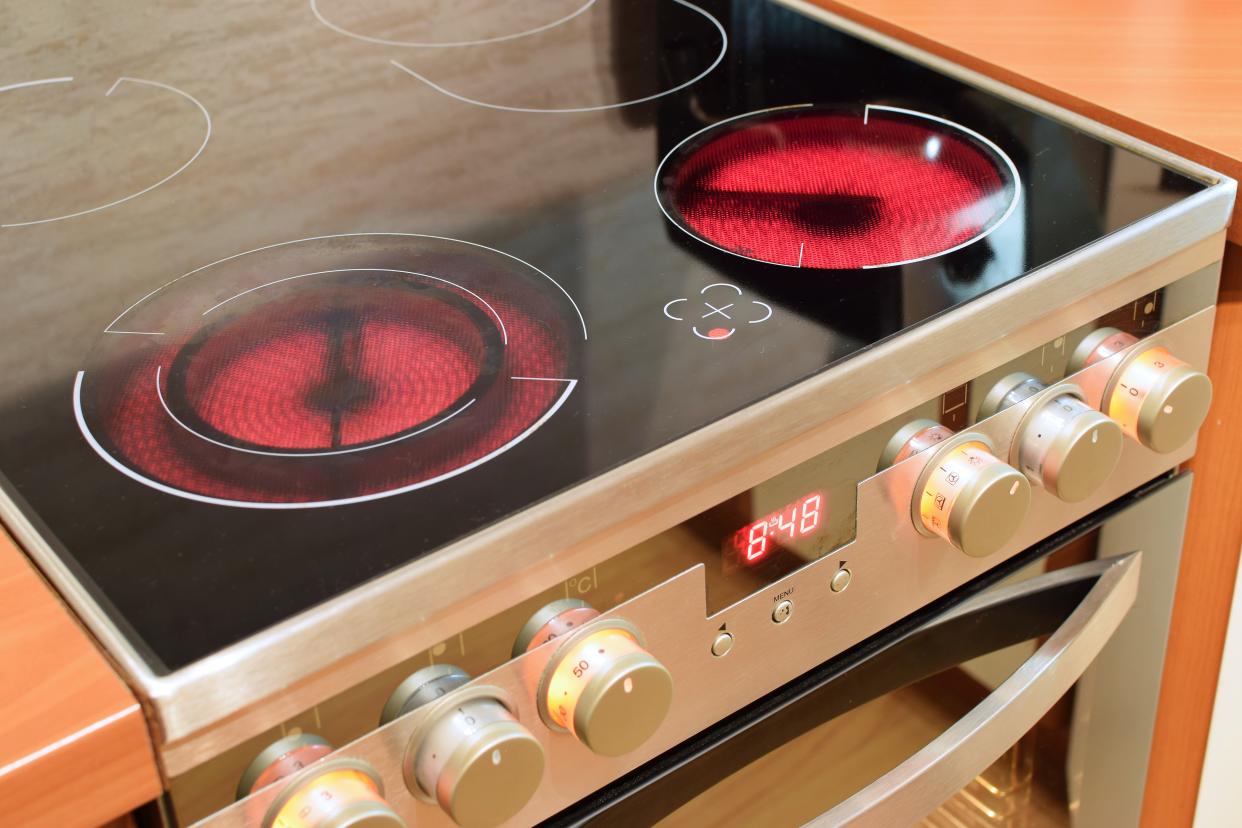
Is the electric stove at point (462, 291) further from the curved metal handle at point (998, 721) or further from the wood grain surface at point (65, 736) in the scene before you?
the curved metal handle at point (998, 721)

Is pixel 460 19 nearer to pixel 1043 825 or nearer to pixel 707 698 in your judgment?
pixel 707 698

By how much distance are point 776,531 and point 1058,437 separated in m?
0.18

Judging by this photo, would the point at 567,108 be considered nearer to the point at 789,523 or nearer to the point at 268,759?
the point at 789,523

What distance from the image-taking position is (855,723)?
29.9 inches

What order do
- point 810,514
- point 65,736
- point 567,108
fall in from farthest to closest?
point 567,108 < point 810,514 < point 65,736

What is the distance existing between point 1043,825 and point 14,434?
0.77 metres

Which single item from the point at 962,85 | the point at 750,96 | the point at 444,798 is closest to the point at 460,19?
the point at 750,96

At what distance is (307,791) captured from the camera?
0.52 m

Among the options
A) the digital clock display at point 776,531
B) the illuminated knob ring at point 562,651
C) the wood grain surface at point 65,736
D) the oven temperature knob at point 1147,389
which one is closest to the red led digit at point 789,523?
the digital clock display at point 776,531

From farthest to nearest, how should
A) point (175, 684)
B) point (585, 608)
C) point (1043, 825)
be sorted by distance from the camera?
1. point (1043, 825)
2. point (585, 608)
3. point (175, 684)

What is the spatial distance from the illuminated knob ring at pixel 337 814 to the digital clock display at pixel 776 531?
0.21 metres

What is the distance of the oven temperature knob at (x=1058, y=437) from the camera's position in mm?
703

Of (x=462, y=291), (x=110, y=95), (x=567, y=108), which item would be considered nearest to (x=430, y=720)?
(x=462, y=291)

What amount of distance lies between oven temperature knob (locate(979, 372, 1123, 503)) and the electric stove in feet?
0.08
